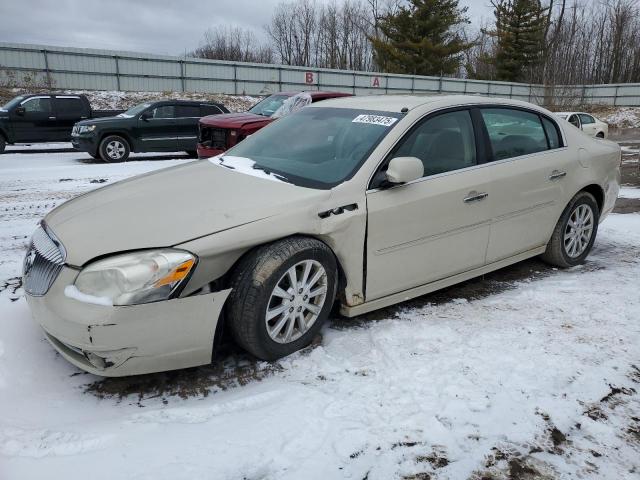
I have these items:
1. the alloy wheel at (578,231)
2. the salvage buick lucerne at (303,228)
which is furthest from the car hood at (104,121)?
the alloy wheel at (578,231)

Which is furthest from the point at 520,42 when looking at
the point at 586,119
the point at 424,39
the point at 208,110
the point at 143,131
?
the point at 143,131

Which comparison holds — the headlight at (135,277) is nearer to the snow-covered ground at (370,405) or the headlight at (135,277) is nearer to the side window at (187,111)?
the snow-covered ground at (370,405)

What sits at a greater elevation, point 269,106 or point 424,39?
point 424,39

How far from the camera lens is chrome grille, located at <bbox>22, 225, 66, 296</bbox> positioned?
2627 millimetres

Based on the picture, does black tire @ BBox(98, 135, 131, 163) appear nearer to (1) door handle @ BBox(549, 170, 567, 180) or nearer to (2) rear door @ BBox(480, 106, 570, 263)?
(2) rear door @ BBox(480, 106, 570, 263)

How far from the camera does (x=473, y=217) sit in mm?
3664

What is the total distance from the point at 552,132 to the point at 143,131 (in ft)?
34.6

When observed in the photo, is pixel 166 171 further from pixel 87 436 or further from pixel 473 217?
pixel 473 217

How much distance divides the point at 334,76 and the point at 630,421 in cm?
3171

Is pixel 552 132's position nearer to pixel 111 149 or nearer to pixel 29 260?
pixel 29 260

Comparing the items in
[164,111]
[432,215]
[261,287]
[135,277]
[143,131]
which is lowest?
[261,287]

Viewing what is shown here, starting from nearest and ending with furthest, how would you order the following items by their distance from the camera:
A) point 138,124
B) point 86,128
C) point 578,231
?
point 578,231, point 86,128, point 138,124

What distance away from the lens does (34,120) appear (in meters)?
13.9

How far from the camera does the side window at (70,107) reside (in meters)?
14.4
